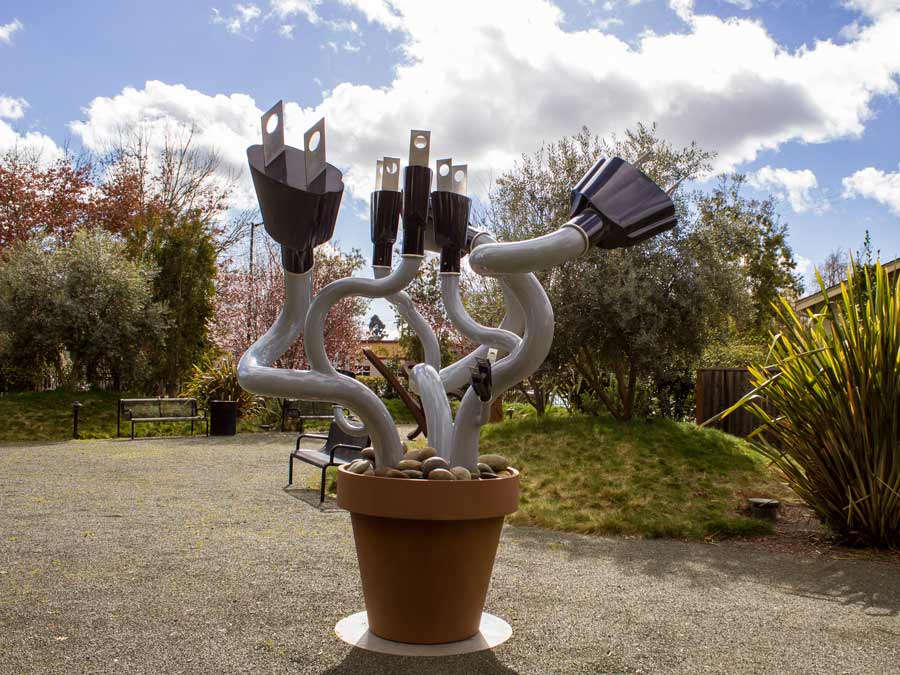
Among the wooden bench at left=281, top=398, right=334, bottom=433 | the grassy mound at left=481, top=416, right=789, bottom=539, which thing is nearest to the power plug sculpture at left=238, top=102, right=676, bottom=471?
the grassy mound at left=481, top=416, right=789, bottom=539

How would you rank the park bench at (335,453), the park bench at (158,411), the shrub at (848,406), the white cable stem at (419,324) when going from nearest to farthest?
the white cable stem at (419,324) → the shrub at (848,406) → the park bench at (335,453) → the park bench at (158,411)

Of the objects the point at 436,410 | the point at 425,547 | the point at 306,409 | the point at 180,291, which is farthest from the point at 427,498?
the point at 180,291

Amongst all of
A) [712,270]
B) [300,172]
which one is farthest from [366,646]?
[712,270]

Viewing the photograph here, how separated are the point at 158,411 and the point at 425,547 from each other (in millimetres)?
11390

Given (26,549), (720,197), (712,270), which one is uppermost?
(720,197)

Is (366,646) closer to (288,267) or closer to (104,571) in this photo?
(288,267)

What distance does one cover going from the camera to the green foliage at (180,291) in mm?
15914

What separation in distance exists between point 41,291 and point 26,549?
10.5 meters

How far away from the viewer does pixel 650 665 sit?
9.75 feet

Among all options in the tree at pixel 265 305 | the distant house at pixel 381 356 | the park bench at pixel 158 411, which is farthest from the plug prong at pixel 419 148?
the tree at pixel 265 305

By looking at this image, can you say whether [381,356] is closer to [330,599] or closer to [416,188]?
[330,599]

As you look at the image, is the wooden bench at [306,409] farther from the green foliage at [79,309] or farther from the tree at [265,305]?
the tree at [265,305]

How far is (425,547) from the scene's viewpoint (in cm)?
288

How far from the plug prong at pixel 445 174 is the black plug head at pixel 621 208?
0.60 metres
